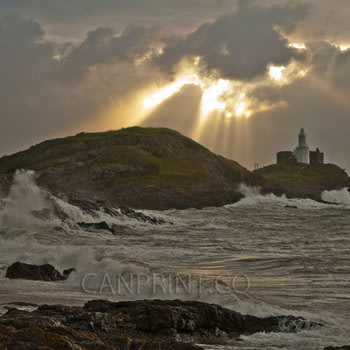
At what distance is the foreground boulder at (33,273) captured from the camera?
18.7 meters

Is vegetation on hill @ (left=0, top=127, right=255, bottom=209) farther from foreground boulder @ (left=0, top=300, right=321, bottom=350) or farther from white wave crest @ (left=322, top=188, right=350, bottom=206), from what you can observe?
foreground boulder @ (left=0, top=300, right=321, bottom=350)

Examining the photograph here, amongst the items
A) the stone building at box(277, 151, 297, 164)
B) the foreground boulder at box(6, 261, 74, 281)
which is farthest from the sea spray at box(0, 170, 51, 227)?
the stone building at box(277, 151, 297, 164)

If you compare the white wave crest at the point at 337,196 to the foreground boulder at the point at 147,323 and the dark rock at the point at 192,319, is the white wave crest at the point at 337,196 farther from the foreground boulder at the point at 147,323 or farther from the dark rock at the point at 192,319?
the foreground boulder at the point at 147,323

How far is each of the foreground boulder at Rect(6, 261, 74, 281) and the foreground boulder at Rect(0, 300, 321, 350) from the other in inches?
243

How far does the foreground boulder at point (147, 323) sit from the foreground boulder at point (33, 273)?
20.3ft

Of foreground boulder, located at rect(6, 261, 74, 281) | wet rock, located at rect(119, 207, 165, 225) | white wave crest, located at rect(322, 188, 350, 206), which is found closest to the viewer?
foreground boulder, located at rect(6, 261, 74, 281)

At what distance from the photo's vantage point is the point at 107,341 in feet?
31.2

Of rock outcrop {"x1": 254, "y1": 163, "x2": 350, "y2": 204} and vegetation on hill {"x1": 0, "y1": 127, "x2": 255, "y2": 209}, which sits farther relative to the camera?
rock outcrop {"x1": 254, "y1": 163, "x2": 350, "y2": 204}

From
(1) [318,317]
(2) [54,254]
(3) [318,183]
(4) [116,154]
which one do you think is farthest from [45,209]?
A: (3) [318,183]

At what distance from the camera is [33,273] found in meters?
18.9

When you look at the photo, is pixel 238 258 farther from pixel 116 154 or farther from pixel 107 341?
pixel 116 154

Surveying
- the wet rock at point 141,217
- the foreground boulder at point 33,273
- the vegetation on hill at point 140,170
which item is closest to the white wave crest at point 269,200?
the vegetation on hill at point 140,170

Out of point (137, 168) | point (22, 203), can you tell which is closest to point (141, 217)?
point (22, 203)

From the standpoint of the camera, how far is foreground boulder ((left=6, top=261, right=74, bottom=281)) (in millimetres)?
18719
